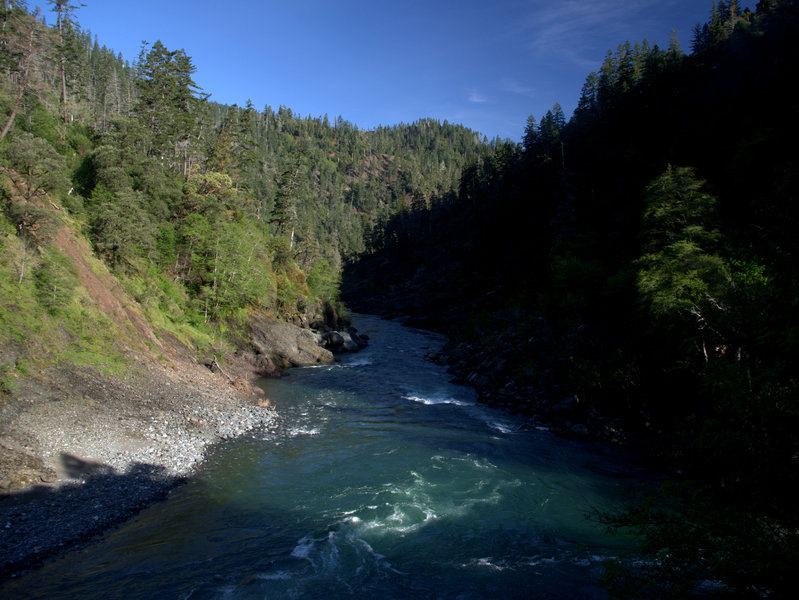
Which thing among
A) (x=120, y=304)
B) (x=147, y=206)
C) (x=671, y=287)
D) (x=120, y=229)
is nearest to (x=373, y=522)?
(x=671, y=287)

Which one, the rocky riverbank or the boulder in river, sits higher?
the boulder in river

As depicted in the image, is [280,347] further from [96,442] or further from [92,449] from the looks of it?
[92,449]

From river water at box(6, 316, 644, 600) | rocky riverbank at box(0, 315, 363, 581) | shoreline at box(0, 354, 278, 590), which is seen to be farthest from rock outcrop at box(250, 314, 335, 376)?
river water at box(6, 316, 644, 600)

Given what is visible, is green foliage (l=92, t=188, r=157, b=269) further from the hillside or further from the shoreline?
the shoreline

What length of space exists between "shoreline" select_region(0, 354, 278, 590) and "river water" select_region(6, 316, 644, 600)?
747 mm

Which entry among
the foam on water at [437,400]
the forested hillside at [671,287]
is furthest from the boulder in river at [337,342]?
the foam on water at [437,400]

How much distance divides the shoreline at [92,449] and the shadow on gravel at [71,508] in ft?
0.07

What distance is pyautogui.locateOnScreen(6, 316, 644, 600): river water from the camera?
1019cm

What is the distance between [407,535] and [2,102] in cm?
3482

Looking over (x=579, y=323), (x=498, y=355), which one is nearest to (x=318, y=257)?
(x=498, y=355)

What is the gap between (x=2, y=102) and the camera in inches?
1021

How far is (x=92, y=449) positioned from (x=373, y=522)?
33.6 ft

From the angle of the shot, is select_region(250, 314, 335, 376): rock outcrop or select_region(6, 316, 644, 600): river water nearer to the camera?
select_region(6, 316, 644, 600): river water

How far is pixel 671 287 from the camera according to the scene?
63.2ft
